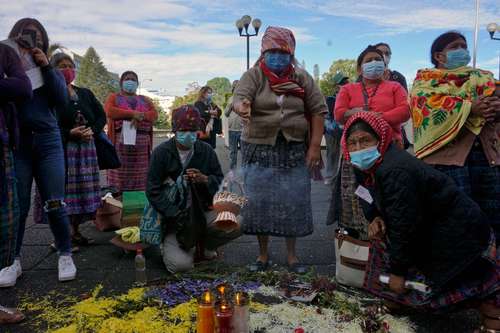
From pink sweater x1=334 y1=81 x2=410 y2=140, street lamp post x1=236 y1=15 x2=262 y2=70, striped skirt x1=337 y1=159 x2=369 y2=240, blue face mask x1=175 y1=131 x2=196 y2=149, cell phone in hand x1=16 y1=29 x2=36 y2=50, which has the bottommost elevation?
striped skirt x1=337 y1=159 x2=369 y2=240

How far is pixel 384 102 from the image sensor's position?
155 inches

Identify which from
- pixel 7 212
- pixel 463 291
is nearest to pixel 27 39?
pixel 7 212

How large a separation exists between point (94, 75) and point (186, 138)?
A: 257ft

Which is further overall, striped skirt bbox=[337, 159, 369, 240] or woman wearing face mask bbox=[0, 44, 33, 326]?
striped skirt bbox=[337, 159, 369, 240]

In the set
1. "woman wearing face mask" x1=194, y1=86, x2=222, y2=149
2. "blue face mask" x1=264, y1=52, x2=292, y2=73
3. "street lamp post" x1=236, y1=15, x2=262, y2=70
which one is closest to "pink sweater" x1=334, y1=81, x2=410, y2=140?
"blue face mask" x1=264, y1=52, x2=292, y2=73

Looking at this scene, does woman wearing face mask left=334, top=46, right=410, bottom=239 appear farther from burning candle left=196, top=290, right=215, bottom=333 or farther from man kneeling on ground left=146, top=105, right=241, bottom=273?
burning candle left=196, top=290, right=215, bottom=333

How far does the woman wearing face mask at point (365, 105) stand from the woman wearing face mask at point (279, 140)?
27 cm

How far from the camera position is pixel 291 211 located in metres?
3.95

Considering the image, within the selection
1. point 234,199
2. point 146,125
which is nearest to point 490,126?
point 234,199

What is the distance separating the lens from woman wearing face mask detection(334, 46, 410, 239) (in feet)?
12.6

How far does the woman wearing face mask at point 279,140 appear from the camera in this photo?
3838 mm

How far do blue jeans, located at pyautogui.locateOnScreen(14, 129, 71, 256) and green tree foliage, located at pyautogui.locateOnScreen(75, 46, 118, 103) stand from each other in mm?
73820

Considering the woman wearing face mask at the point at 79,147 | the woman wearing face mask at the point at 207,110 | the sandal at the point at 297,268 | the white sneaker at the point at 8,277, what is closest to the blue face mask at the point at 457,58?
the sandal at the point at 297,268

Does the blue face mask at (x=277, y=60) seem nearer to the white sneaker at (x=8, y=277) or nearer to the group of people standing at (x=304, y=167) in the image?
the group of people standing at (x=304, y=167)
